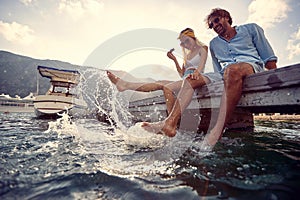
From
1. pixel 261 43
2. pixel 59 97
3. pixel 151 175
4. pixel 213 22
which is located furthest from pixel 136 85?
pixel 59 97

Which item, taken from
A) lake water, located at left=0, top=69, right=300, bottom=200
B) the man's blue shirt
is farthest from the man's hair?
lake water, located at left=0, top=69, right=300, bottom=200

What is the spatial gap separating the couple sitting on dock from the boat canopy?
364 inches

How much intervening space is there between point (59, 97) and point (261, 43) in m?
9.94

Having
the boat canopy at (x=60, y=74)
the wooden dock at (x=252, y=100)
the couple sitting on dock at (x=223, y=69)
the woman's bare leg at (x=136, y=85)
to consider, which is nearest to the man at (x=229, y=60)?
the couple sitting on dock at (x=223, y=69)

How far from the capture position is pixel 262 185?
0.88m

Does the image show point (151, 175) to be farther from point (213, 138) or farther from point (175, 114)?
point (175, 114)

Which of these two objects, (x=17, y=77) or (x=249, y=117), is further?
(x=17, y=77)

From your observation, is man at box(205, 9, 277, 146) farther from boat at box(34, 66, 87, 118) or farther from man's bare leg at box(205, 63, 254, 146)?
boat at box(34, 66, 87, 118)

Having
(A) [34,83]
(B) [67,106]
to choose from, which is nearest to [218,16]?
(B) [67,106]

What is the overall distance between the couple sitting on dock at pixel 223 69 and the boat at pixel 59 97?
7.90 meters

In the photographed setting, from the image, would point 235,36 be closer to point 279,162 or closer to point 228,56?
point 228,56

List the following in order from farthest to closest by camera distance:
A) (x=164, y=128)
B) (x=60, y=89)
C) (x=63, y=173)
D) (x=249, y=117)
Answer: (x=60, y=89) < (x=249, y=117) < (x=164, y=128) < (x=63, y=173)

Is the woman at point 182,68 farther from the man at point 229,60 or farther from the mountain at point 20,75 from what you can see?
the mountain at point 20,75

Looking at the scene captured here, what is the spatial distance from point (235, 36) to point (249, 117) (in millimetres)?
1693
